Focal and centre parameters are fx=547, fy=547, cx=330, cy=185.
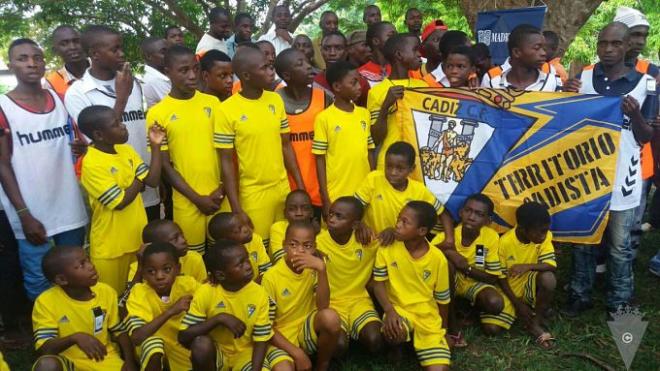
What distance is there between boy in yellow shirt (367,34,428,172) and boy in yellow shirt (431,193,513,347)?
2.61 feet

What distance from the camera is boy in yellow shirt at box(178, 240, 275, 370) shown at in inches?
125

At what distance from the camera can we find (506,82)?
4.52 metres

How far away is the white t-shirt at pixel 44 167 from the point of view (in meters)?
3.69

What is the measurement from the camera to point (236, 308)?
3.27m

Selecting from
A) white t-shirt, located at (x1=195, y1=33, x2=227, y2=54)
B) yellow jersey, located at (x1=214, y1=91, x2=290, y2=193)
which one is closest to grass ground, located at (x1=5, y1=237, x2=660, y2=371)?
yellow jersey, located at (x1=214, y1=91, x2=290, y2=193)

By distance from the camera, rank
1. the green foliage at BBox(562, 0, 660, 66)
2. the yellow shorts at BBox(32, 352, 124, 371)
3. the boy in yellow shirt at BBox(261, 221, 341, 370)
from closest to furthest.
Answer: the yellow shorts at BBox(32, 352, 124, 371) < the boy in yellow shirt at BBox(261, 221, 341, 370) < the green foliage at BBox(562, 0, 660, 66)

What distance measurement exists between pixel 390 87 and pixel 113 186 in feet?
6.96

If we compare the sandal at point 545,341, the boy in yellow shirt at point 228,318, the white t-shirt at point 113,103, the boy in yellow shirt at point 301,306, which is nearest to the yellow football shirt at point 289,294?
the boy in yellow shirt at point 301,306

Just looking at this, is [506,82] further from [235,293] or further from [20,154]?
[20,154]

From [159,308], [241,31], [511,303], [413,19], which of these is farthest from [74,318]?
[413,19]

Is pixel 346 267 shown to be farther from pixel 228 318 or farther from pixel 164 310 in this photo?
pixel 164 310

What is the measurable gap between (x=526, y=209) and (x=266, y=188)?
1943 mm

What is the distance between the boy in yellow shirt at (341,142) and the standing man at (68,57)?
2.01 metres

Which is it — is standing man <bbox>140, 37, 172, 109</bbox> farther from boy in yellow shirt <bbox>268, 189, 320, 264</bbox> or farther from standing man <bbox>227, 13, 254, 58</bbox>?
boy in yellow shirt <bbox>268, 189, 320, 264</bbox>
